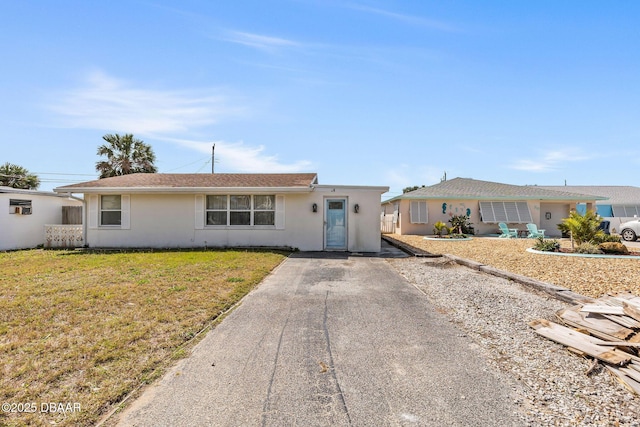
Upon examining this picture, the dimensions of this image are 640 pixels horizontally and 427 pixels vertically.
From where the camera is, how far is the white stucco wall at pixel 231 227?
504 inches

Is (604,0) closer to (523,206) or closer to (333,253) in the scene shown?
(333,253)

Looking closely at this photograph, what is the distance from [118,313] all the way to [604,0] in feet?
43.3

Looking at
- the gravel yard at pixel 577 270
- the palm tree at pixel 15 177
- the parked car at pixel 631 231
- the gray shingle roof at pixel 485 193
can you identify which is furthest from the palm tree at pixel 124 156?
the parked car at pixel 631 231

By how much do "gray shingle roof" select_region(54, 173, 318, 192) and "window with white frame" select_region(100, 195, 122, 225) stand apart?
55cm

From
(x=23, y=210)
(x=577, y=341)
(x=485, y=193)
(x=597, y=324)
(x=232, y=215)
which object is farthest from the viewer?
(x=485, y=193)

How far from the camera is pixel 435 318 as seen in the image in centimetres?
474

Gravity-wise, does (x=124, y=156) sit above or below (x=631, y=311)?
above

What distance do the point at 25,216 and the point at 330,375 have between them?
1673 cm

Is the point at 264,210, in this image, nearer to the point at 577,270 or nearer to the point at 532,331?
the point at 577,270

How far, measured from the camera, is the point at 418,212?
2183 centimetres

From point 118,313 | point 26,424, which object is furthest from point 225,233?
point 26,424

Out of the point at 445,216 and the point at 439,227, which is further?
the point at 445,216

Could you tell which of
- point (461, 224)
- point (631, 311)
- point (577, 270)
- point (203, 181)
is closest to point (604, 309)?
point (631, 311)

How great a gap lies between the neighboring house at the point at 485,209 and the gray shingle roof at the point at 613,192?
6959 mm
